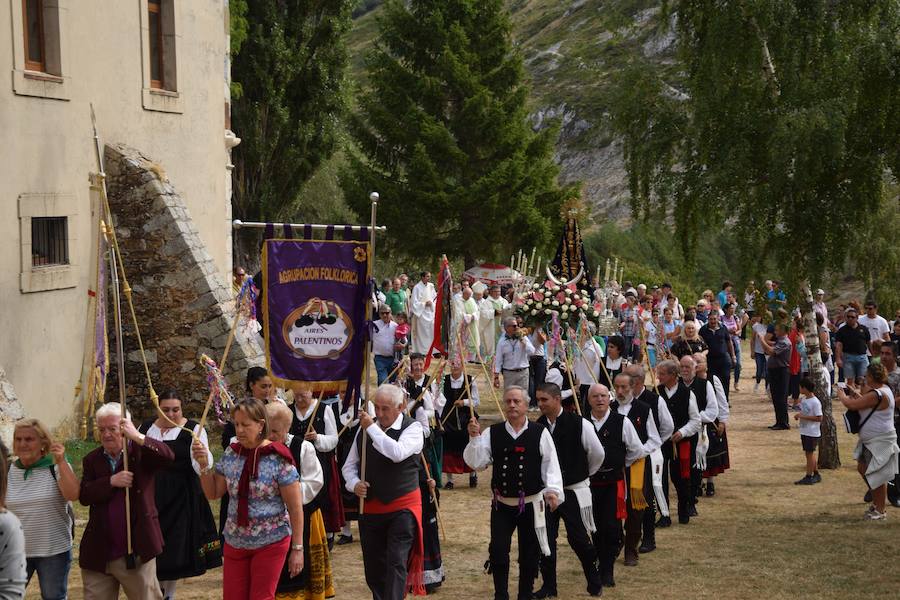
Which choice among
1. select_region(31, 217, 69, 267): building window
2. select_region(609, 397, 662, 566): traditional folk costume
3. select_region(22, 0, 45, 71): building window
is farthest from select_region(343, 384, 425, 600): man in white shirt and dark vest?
select_region(22, 0, 45, 71): building window

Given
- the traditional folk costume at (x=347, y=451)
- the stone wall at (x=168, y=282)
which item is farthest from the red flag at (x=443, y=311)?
the stone wall at (x=168, y=282)

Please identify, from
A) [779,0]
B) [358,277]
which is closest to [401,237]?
[779,0]

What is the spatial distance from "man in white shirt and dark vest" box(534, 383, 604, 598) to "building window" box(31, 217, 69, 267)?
8680 millimetres

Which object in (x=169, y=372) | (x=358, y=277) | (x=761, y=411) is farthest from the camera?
(x=761, y=411)

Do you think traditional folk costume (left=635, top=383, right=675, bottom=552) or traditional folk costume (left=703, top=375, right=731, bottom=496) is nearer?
traditional folk costume (left=635, top=383, right=675, bottom=552)

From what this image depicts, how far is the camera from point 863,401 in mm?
11883

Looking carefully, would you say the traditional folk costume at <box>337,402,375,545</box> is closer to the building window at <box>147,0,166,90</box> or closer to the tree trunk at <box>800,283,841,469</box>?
the tree trunk at <box>800,283,841,469</box>

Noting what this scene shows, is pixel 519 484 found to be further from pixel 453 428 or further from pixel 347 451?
pixel 453 428

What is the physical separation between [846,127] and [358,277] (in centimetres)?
631

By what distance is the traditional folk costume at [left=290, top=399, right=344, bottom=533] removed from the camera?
983 centimetres

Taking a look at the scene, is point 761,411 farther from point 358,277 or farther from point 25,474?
point 25,474

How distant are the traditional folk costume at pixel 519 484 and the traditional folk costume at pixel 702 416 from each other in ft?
13.0

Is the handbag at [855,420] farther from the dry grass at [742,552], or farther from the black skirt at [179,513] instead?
the black skirt at [179,513]

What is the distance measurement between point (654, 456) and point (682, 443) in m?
1.55
